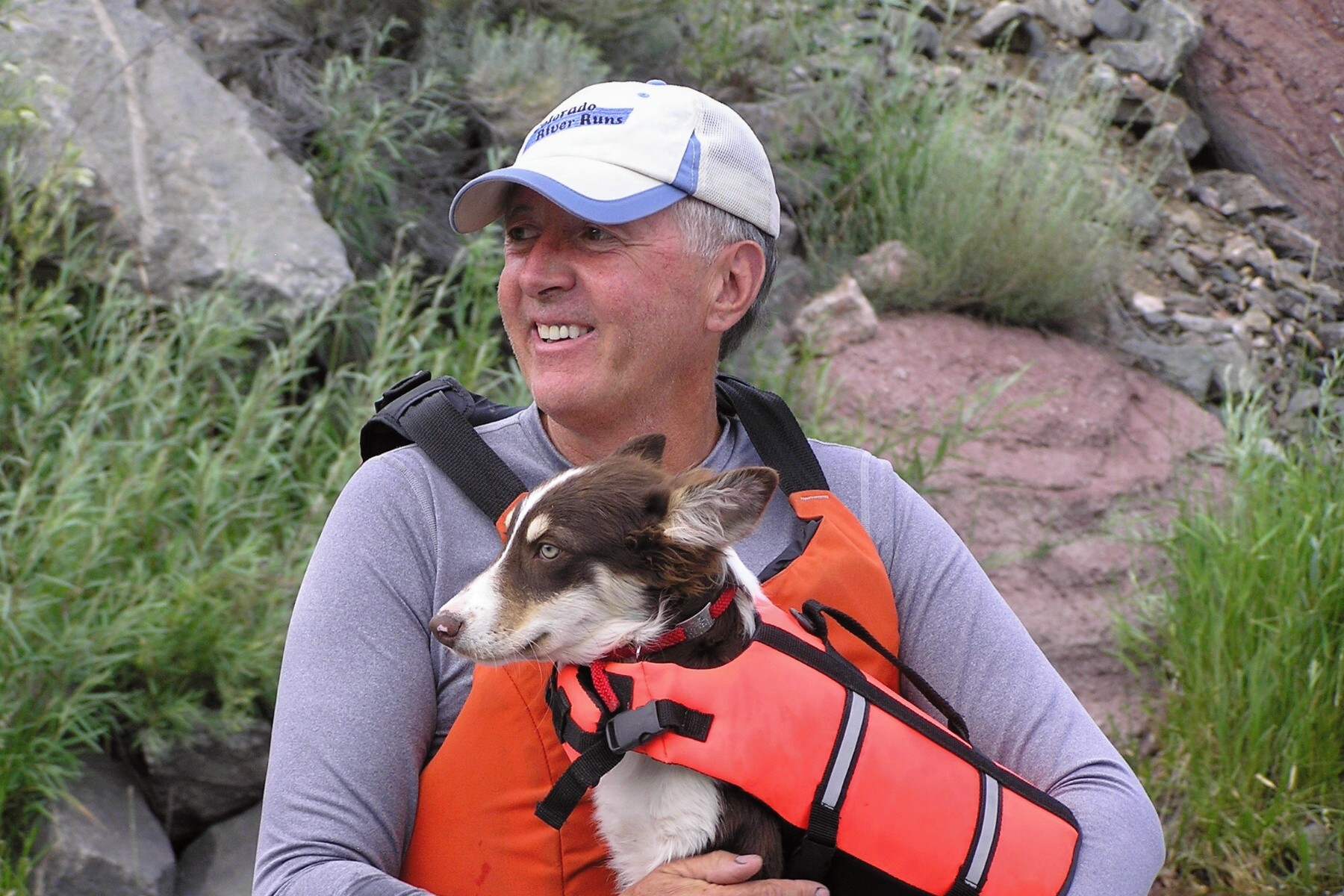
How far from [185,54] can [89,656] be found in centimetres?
304

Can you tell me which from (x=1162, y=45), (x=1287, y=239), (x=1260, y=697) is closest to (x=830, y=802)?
(x=1260, y=697)

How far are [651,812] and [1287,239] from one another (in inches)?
263

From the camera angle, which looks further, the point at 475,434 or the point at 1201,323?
the point at 1201,323

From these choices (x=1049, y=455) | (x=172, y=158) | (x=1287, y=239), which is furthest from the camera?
(x=1287, y=239)

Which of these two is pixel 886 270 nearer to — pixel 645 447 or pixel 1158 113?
pixel 1158 113

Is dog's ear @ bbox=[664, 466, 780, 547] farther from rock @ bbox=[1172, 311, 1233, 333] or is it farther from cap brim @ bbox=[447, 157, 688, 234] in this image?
rock @ bbox=[1172, 311, 1233, 333]

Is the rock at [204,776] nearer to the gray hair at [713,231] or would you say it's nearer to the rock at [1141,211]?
the gray hair at [713,231]

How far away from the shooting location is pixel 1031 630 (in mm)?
4957

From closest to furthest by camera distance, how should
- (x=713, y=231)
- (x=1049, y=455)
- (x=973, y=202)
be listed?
(x=713, y=231)
(x=1049, y=455)
(x=973, y=202)

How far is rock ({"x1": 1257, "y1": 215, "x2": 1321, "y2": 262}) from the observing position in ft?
23.6

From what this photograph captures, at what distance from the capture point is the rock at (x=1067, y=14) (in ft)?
27.5

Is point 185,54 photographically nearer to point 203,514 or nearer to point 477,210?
point 203,514

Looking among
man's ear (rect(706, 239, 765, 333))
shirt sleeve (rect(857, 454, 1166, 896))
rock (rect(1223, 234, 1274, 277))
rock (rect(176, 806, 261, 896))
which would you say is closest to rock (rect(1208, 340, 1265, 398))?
rock (rect(1223, 234, 1274, 277))

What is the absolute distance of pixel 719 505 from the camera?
2.06m
